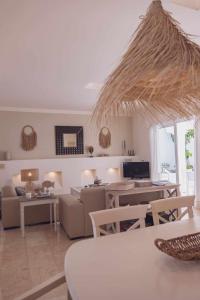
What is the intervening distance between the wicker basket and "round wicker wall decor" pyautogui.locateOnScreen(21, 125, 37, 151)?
18.9 ft

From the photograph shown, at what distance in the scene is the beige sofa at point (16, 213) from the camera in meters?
4.42

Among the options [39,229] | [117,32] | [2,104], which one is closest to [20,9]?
[117,32]

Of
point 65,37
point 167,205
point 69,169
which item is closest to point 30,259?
point 167,205

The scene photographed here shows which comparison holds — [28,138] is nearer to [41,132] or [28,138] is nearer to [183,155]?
[41,132]

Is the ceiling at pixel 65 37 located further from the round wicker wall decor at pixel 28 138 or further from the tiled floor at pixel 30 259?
the tiled floor at pixel 30 259

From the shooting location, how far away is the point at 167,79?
1.18 metres

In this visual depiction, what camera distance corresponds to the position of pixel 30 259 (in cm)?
312

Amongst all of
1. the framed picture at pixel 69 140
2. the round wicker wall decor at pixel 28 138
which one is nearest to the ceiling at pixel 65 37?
the round wicker wall decor at pixel 28 138

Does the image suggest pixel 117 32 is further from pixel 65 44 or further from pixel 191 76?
pixel 191 76

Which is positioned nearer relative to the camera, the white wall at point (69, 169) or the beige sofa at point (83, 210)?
the beige sofa at point (83, 210)

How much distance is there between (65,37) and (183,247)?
2.53 metres

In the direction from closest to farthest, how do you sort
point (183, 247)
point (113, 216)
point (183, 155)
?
point (183, 247)
point (113, 216)
point (183, 155)

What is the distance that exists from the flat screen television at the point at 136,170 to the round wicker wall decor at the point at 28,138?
2.80m

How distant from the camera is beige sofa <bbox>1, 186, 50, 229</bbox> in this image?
4.42 m
